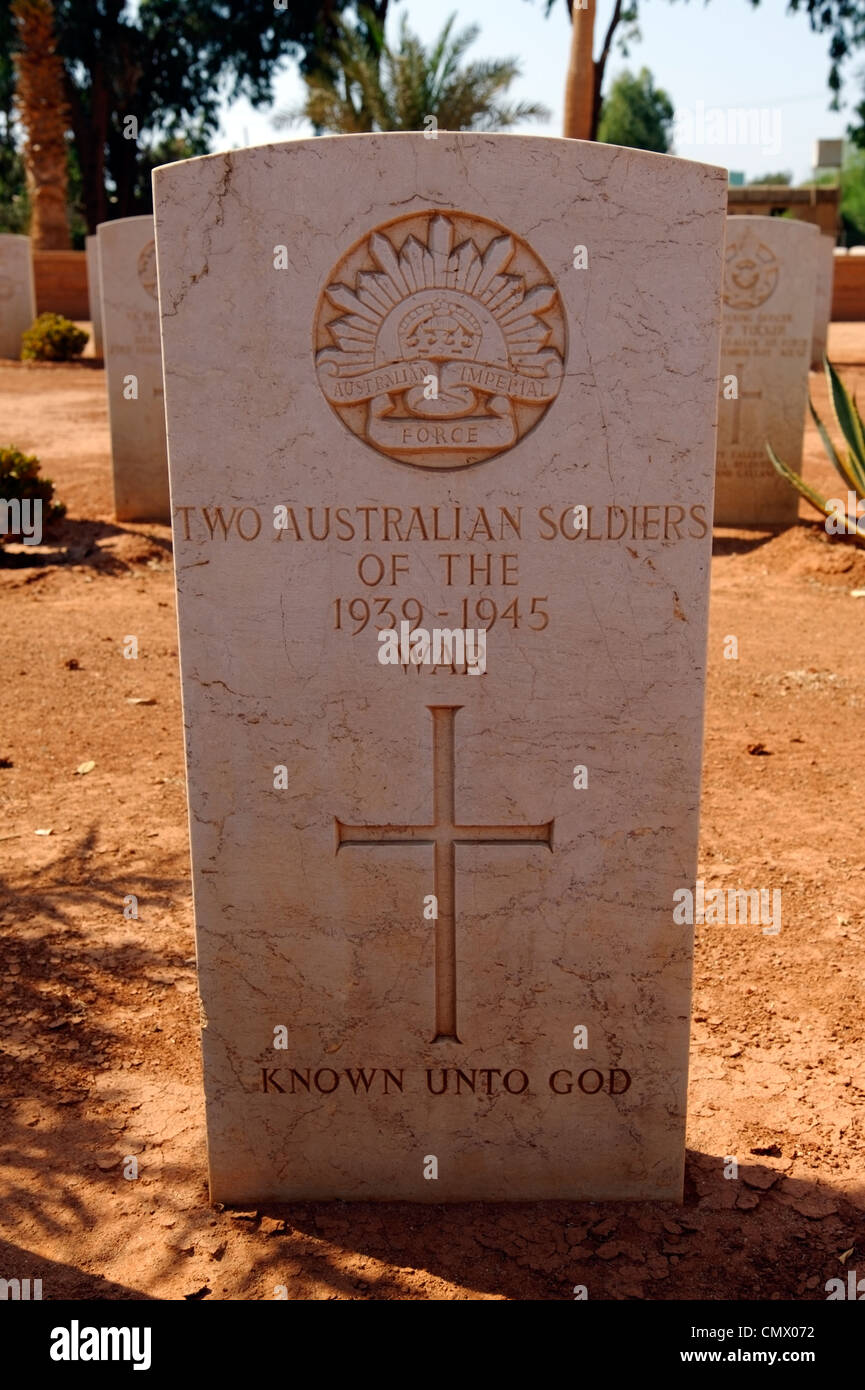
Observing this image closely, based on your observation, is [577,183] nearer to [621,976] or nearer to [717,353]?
[717,353]

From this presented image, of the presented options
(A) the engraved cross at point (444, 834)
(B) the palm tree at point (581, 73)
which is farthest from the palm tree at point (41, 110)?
(A) the engraved cross at point (444, 834)

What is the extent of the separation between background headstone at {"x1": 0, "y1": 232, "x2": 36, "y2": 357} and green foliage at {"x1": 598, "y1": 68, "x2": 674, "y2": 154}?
39313mm

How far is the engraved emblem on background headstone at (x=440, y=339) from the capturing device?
231 centimetres

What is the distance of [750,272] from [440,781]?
775 cm

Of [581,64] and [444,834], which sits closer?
[444,834]

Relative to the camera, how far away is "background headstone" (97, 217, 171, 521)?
8922 millimetres

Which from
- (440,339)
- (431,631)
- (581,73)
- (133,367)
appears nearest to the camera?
(440,339)

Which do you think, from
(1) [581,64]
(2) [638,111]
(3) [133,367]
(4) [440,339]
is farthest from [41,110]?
(2) [638,111]

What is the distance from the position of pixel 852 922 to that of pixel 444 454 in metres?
2.41

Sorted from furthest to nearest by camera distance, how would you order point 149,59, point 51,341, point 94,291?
1. point 149,59
2. point 51,341
3. point 94,291

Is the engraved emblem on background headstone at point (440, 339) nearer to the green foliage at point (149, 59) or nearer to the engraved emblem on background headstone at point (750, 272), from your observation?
the engraved emblem on background headstone at point (750, 272)

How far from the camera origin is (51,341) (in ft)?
58.2

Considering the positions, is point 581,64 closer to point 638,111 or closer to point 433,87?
point 433,87

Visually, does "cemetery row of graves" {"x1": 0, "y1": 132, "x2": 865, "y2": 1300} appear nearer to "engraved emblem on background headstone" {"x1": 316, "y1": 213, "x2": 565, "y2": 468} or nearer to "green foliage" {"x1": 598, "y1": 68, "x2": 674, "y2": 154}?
"engraved emblem on background headstone" {"x1": 316, "y1": 213, "x2": 565, "y2": 468}
